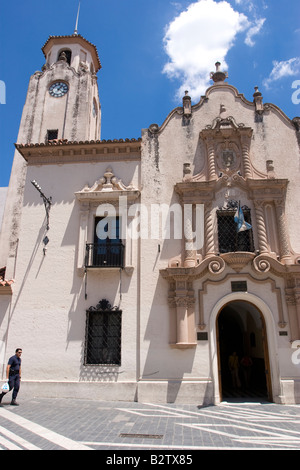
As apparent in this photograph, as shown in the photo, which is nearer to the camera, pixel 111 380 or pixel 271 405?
pixel 271 405

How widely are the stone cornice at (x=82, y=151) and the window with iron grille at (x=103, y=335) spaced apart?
18.5 feet

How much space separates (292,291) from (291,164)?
4.92 meters

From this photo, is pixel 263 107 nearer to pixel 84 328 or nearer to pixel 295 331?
pixel 295 331

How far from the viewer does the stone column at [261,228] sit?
11.2m

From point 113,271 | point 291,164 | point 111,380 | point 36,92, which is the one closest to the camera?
point 111,380

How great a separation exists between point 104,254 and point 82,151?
168 inches

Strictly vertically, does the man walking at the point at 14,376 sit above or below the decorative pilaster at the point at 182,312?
below

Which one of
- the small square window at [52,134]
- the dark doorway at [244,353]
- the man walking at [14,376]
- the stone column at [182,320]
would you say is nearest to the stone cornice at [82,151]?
the stone column at [182,320]

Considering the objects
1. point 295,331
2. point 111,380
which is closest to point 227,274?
point 295,331

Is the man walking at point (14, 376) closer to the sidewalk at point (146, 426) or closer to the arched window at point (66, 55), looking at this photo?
the sidewalk at point (146, 426)

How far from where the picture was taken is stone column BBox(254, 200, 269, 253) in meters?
11.2

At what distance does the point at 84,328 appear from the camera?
35.9ft
